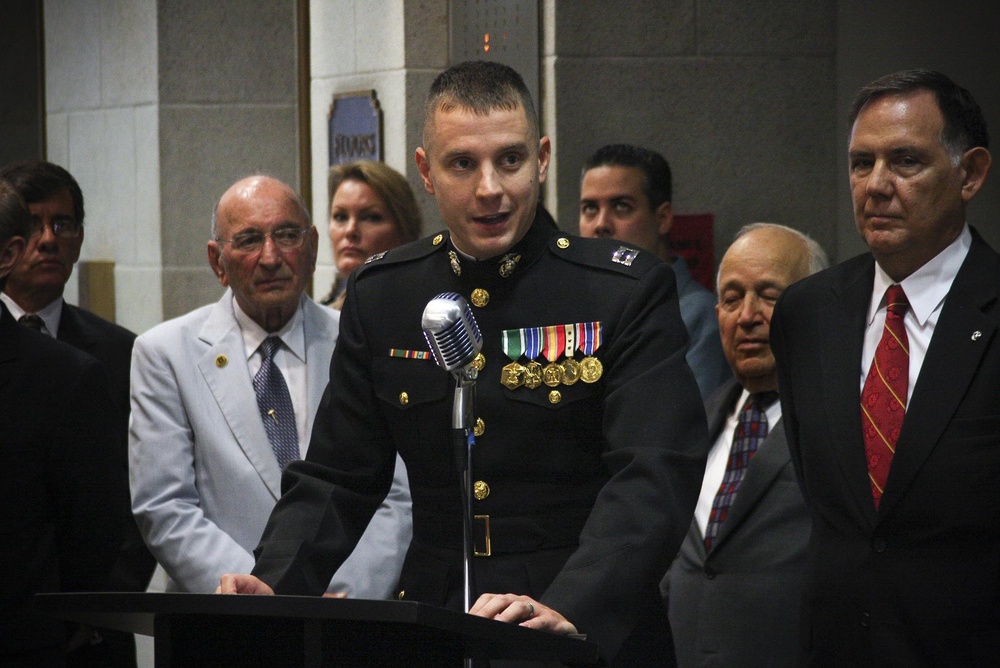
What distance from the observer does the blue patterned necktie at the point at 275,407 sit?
3395 mm

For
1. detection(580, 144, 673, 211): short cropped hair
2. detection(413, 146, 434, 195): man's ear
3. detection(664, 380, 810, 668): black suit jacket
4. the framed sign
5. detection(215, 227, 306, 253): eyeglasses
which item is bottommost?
detection(664, 380, 810, 668): black suit jacket

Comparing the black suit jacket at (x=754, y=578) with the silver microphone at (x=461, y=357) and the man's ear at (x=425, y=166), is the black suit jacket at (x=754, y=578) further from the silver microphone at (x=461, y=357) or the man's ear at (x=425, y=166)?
the silver microphone at (x=461, y=357)

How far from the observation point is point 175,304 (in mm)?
6109

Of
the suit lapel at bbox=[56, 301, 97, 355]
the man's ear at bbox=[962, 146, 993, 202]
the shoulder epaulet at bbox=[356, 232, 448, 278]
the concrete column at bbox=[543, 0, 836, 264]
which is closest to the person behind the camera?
the shoulder epaulet at bbox=[356, 232, 448, 278]

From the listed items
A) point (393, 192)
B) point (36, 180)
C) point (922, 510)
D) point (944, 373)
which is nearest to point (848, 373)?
point (944, 373)

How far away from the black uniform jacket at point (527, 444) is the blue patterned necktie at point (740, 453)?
0.97 m

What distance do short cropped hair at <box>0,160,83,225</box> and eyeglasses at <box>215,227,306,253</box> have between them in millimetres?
1169

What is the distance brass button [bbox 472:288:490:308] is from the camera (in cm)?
249

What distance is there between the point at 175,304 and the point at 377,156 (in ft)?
4.77

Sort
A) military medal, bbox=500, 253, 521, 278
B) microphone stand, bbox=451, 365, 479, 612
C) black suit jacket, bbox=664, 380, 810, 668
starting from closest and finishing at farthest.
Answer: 1. microphone stand, bbox=451, 365, 479, 612
2. military medal, bbox=500, 253, 521, 278
3. black suit jacket, bbox=664, 380, 810, 668

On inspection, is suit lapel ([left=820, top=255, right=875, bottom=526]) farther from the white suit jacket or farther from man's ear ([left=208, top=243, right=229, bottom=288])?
man's ear ([left=208, top=243, right=229, bottom=288])

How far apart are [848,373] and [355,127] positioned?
2943 millimetres

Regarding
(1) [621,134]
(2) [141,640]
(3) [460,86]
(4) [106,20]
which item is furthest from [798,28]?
(2) [141,640]

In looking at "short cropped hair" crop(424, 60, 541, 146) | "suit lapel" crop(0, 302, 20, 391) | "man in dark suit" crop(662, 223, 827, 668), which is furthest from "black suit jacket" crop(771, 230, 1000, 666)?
"suit lapel" crop(0, 302, 20, 391)
